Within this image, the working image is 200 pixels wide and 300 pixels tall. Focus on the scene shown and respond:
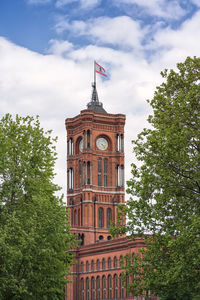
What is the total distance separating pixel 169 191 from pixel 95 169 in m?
85.0

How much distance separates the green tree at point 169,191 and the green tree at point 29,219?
546 centimetres

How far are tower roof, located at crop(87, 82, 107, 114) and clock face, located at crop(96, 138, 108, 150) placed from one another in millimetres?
7212

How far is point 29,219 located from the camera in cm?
3162

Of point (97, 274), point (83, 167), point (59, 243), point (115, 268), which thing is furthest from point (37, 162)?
point (83, 167)

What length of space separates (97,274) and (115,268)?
6.67 m

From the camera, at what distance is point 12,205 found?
3269cm

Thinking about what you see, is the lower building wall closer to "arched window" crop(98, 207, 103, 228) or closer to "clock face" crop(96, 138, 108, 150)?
"arched window" crop(98, 207, 103, 228)

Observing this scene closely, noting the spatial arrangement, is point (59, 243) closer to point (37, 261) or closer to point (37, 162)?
point (37, 261)

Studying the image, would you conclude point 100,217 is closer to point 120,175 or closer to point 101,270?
point 120,175

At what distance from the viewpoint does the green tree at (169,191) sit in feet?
84.7

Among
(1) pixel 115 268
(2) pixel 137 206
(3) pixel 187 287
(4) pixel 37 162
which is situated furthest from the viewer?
(1) pixel 115 268

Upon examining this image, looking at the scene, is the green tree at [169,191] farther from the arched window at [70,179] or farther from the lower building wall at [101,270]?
the arched window at [70,179]

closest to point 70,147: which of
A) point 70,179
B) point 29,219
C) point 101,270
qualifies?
point 70,179

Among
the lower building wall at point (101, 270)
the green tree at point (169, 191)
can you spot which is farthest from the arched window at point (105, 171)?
the green tree at point (169, 191)
